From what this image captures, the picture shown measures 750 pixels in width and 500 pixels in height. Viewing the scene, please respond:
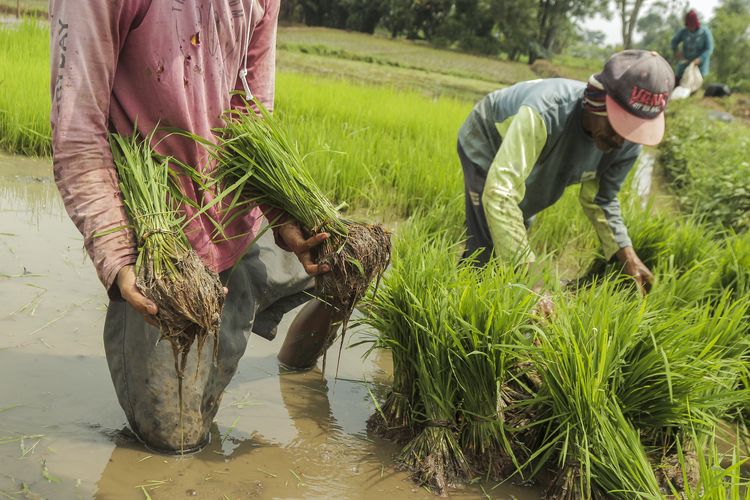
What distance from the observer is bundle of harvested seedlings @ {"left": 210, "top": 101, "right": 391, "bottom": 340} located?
1.99 metres

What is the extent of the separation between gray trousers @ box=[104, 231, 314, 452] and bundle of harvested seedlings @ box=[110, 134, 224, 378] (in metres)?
→ 0.24

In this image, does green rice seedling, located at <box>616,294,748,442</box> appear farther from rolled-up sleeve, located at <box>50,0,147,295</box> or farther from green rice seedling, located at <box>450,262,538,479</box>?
rolled-up sleeve, located at <box>50,0,147,295</box>

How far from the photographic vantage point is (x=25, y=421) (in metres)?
2.21

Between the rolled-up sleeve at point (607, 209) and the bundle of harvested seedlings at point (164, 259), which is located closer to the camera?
the bundle of harvested seedlings at point (164, 259)

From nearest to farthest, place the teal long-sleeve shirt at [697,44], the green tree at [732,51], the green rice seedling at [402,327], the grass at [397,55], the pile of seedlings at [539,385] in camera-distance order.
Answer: the pile of seedlings at [539,385] < the green rice seedling at [402,327] < the teal long-sleeve shirt at [697,44] < the grass at [397,55] < the green tree at [732,51]

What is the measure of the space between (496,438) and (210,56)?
1330mm

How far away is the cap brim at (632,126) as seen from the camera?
8.19ft

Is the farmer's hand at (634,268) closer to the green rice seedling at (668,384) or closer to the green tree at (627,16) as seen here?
the green rice seedling at (668,384)

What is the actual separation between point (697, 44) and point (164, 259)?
940 centimetres

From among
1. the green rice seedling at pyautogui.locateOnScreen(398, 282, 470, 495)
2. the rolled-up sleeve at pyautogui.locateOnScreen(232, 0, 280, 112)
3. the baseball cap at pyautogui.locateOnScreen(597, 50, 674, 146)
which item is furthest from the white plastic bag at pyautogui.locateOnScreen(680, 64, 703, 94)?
the rolled-up sleeve at pyautogui.locateOnScreen(232, 0, 280, 112)

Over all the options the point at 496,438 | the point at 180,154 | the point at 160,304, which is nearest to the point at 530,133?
the point at 496,438

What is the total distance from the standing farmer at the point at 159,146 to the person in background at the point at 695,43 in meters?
8.60

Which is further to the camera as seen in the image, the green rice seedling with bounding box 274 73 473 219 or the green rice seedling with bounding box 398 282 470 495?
the green rice seedling with bounding box 274 73 473 219

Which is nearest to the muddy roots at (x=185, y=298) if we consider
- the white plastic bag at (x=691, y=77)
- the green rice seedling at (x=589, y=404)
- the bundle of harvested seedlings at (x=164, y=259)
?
the bundle of harvested seedlings at (x=164, y=259)
